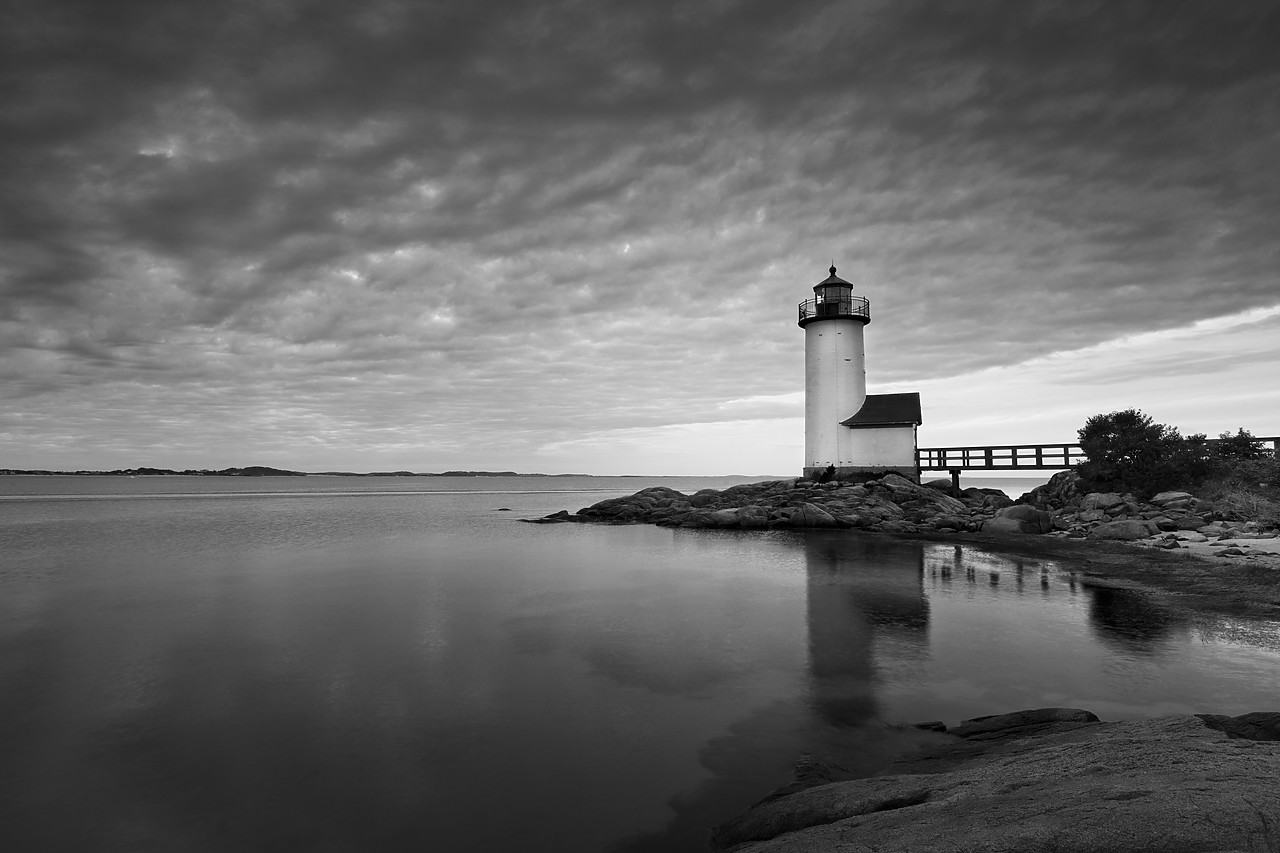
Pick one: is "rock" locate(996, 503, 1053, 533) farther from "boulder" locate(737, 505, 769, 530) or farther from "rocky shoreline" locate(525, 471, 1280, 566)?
"boulder" locate(737, 505, 769, 530)

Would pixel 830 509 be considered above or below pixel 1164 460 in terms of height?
below

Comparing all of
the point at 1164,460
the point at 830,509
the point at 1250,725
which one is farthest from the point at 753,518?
the point at 1250,725

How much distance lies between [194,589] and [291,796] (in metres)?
12.2

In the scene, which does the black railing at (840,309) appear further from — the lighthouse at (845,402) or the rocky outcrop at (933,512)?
the rocky outcrop at (933,512)

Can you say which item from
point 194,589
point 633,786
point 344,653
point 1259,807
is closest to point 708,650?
point 633,786

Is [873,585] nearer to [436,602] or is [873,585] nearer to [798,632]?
[798,632]

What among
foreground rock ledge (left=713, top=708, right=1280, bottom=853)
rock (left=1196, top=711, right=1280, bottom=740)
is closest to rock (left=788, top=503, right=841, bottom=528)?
foreground rock ledge (left=713, top=708, right=1280, bottom=853)

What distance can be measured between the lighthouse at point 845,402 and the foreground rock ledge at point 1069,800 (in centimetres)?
2793

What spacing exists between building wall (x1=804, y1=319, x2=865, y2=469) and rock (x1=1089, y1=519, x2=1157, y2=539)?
13.6m

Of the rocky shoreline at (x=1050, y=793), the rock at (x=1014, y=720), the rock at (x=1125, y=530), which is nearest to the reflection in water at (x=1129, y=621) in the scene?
the rocky shoreline at (x=1050, y=793)

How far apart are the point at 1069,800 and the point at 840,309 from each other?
102 feet

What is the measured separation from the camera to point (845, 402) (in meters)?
31.9

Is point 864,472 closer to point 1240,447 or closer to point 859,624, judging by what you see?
point 1240,447

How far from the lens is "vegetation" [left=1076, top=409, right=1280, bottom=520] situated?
21.4 meters
